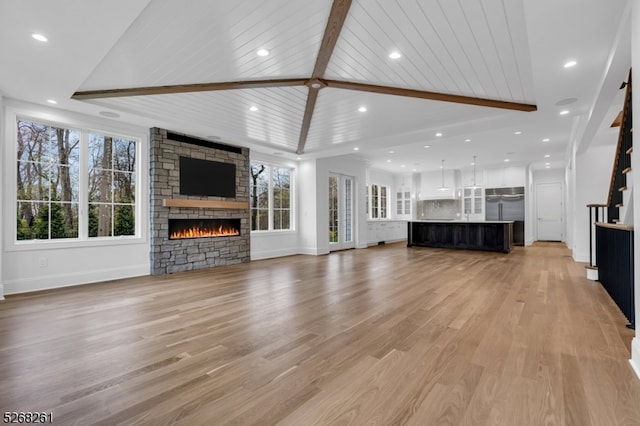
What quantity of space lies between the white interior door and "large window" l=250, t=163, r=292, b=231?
9.42 m

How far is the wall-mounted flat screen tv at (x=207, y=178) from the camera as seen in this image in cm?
590

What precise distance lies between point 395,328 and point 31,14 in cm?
389

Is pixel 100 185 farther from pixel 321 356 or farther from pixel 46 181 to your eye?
pixel 321 356

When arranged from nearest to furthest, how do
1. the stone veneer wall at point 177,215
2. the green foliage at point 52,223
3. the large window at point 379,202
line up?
1. the green foliage at point 52,223
2. the stone veneer wall at point 177,215
3. the large window at point 379,202

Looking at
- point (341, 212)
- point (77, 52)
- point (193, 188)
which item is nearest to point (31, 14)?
point (77, 52)

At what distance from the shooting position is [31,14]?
7.79ft

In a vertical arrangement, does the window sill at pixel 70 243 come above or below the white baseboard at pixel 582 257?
above

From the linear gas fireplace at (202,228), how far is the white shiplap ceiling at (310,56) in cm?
189

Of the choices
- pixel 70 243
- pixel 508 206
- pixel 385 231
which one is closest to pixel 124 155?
pixel 70 243

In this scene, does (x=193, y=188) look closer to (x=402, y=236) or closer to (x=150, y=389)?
(x=150, y=389)

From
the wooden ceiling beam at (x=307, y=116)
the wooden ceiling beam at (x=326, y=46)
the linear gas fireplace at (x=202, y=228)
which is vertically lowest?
the linear gas fireplace at (x=202, y=228)

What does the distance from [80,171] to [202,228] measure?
2231 mm

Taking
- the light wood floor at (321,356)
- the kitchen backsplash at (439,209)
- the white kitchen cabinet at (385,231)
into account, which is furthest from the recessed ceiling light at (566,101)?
the kitchen backsplash at (439,209)

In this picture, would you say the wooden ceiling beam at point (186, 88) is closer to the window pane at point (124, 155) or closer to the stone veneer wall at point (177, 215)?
the window pane at point (124, 155)
